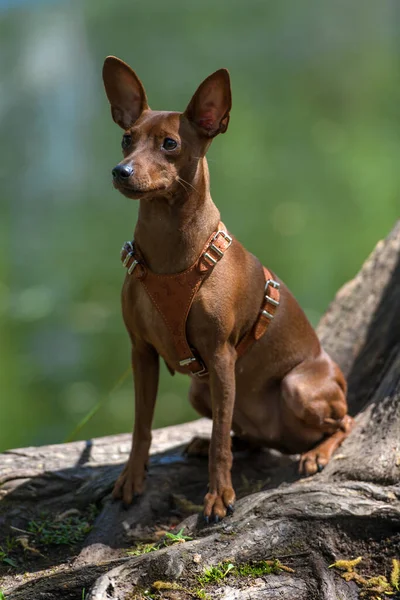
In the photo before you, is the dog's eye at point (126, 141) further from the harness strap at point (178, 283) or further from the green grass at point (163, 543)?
the green grass at point (163, 543)

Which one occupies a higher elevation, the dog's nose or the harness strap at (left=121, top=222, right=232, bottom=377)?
the dog's nose

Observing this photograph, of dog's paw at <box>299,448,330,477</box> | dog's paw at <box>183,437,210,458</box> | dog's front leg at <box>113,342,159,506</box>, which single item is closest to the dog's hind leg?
dog's paw at <box>299,448,330,477</box>

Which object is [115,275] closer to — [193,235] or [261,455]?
[261,455]

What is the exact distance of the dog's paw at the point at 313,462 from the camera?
152 inches

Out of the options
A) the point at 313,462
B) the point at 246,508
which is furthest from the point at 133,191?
the point at 313,462

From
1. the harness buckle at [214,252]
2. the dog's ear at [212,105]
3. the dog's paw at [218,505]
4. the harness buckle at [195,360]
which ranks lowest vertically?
the dog's paw at [218,505]

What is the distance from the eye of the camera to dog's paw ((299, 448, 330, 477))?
387cm

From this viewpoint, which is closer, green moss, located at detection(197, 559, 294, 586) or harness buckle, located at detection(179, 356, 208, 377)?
green moss, located at detection(197, 559, 294, 586)

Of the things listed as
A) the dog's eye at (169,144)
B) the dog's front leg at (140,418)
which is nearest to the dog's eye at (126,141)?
the dog's eye at (169,144)

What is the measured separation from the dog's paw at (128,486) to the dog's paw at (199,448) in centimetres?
55

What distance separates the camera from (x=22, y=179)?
7.21 m

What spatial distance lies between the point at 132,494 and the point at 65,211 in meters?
3.99

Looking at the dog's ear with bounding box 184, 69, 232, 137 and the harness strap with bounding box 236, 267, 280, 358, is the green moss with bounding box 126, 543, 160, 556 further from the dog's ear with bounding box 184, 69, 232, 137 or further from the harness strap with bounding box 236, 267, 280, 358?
the dog's ear with bounding box 184, 69, 232, 137

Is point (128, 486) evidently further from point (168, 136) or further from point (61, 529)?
point (168, 136)
